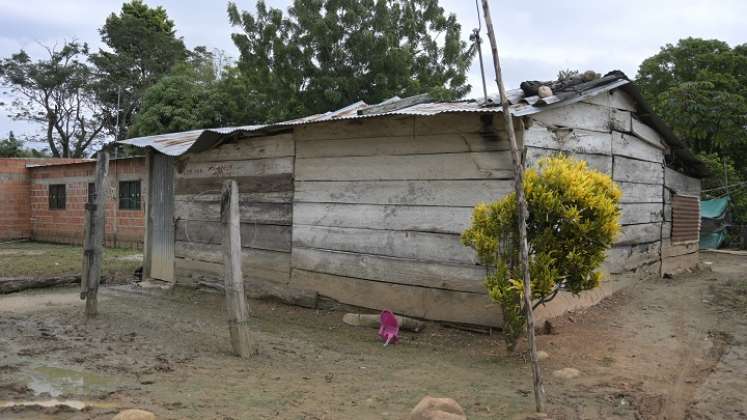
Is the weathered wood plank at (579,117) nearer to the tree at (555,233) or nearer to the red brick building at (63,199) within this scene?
the tree at (555,233)

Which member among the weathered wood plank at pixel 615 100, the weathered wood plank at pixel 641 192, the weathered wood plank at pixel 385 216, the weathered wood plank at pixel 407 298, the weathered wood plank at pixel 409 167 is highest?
the weathered wood plank at pixel 615 100

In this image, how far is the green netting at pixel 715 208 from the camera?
15.0m

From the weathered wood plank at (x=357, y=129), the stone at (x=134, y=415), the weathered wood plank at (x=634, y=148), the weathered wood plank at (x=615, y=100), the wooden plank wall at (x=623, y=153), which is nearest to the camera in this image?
the stone at (x=134, y=415)

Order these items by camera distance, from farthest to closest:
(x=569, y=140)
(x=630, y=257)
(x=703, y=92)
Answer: (x=703, y=92), (x=630, y=257), (x=569, y=140)

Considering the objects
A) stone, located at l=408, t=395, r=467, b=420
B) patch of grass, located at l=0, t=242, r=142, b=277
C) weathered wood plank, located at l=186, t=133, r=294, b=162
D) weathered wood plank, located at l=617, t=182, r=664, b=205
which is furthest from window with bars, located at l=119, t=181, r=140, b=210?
→ stone, located at l=408, t=395, r=467, b=420

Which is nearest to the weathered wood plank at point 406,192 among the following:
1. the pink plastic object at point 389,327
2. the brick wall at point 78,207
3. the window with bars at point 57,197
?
the pink plastic object at point 389,327

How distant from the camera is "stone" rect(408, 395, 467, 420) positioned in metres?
3.43

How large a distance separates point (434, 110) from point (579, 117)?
1.91 meters

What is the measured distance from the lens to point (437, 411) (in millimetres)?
3473

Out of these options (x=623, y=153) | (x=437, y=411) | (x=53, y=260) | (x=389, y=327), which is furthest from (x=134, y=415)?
(x=53, y=260)

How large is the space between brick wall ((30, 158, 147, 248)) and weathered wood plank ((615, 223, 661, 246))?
10730 mm

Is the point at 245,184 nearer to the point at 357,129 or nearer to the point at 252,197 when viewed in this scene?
the point at 252,197

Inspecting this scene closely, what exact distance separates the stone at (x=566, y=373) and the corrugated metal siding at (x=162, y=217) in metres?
6.79

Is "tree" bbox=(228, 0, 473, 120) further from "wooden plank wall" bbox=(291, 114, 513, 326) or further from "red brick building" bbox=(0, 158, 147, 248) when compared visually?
"wooden plank wall" bbox=(291, 114, 513, 326)
